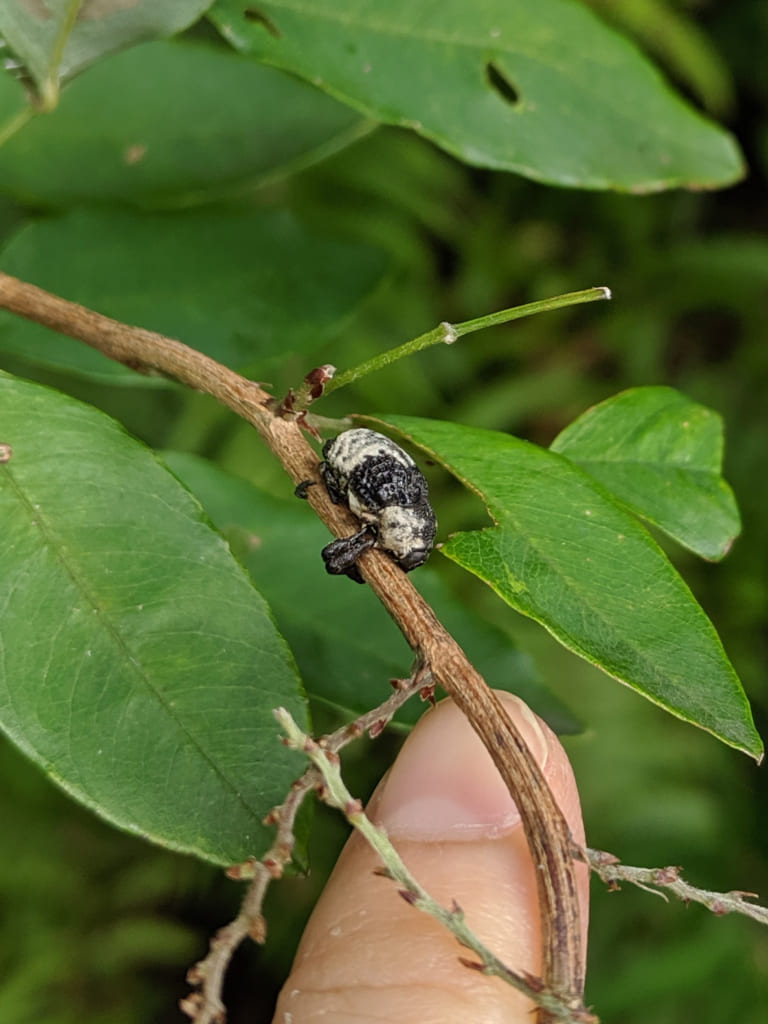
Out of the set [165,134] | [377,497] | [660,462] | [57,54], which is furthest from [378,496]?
[165,134]

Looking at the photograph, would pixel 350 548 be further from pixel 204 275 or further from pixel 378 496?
pixel 204 275

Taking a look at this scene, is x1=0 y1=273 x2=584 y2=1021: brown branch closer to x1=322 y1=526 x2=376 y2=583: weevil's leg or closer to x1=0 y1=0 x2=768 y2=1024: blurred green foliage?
x1=322 y1=526 x2=376 y2=583: weevil's leg

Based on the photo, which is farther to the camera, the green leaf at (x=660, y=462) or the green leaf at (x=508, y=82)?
the green leaf at (x=508, y=82)

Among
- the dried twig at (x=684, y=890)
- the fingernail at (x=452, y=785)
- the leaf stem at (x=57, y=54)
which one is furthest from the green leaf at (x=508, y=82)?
the dried twig at (x=684, y=890)

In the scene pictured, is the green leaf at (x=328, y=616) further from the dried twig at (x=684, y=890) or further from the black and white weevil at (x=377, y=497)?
the dried twig at (x=684, y=890)

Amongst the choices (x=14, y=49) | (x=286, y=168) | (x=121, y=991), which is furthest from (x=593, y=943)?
(x=14, y=49)

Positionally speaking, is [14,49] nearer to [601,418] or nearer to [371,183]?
[601,418]

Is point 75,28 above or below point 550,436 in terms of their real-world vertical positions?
above
